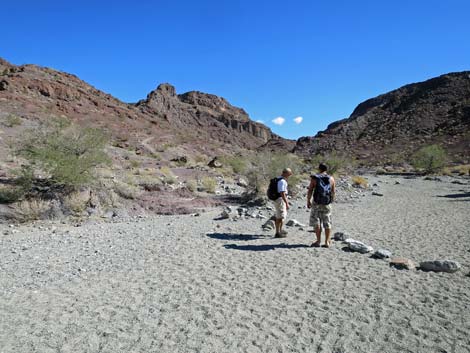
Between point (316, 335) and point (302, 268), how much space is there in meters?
2.09

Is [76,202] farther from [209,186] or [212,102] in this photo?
[212,102]

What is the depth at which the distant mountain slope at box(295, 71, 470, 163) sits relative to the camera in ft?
168

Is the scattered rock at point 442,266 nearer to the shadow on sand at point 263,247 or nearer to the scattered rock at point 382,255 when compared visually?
the scattered rock at point 382,255

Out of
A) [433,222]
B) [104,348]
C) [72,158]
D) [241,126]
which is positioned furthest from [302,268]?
[241,126]

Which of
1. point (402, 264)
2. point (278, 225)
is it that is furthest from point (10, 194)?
point (402, 264)

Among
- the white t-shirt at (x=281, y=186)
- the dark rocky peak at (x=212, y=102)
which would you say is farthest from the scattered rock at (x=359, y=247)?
the dark rocky peak at (x=212, y=102)

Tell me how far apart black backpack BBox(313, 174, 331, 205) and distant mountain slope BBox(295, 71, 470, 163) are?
4468 centimetres

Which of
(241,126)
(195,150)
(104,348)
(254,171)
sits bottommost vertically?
(104,348)

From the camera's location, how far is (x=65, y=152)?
13.2 metres

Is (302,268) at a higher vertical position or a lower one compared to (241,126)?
lower

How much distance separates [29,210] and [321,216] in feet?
28.9

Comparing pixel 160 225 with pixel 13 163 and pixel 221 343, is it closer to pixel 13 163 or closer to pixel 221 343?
pixel 221 343

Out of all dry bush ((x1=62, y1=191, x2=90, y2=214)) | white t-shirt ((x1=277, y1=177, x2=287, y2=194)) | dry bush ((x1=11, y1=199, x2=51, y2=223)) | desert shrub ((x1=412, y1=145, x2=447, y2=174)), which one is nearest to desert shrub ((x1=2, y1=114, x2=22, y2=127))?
dry bush ((x1=62, y1=191, x2=90, y2=214))

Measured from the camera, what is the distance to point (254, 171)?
1631cm
